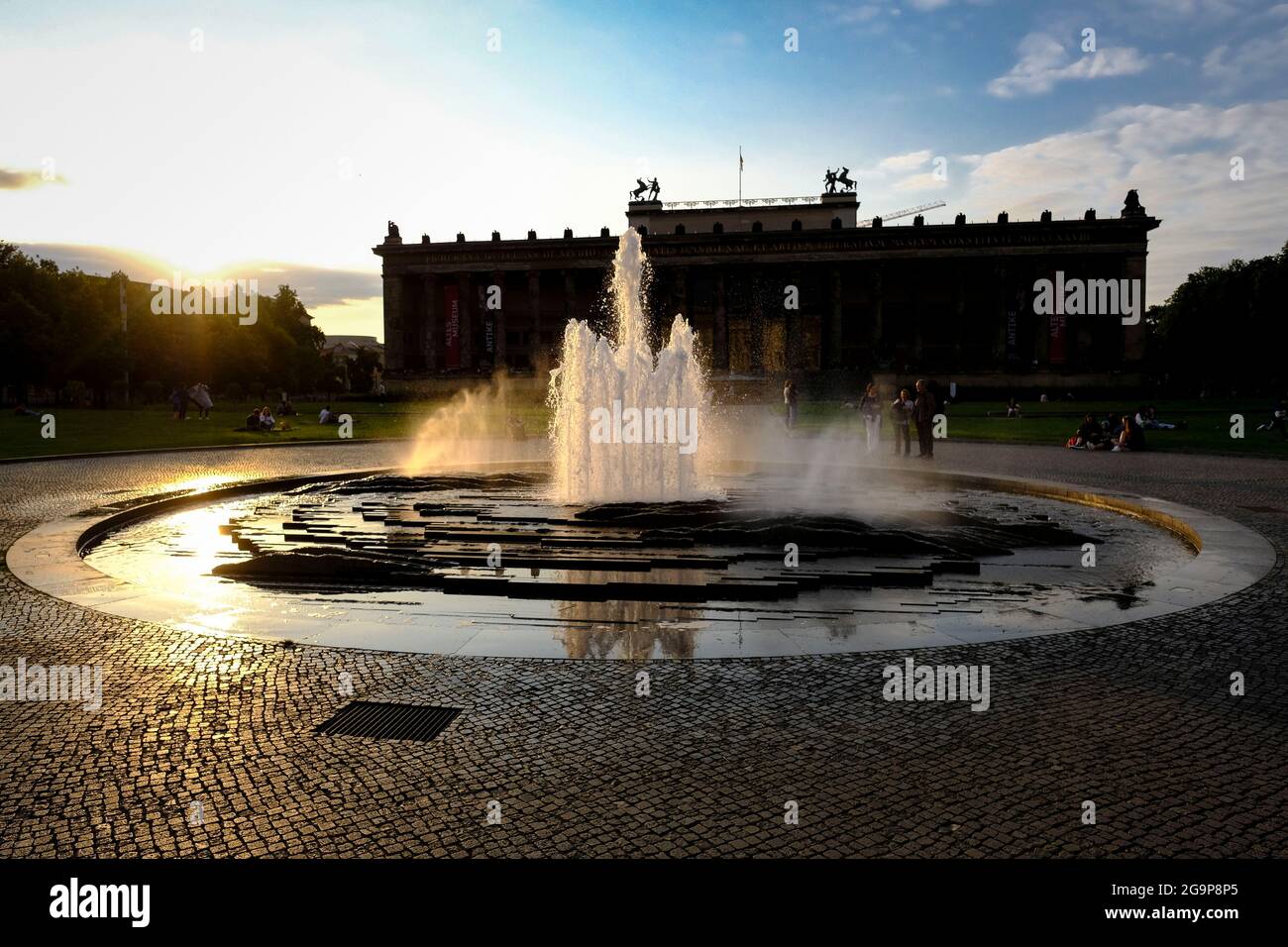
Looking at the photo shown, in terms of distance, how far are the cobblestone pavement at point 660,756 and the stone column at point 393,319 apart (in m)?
85.9

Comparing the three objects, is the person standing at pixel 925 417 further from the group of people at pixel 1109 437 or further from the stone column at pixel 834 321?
the stone column at pixel 834 321

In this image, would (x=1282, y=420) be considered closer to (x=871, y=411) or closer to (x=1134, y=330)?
(x=871, y=411)

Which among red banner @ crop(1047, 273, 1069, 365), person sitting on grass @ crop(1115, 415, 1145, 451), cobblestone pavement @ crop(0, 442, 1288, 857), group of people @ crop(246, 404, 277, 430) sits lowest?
cobblestone pavement @ crop(0, 442, 1288, 857)

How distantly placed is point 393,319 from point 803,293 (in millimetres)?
41164

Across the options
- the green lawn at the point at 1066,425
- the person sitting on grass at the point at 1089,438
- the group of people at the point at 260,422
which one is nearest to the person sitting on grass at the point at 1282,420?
the green lawn at the point at 1066,425

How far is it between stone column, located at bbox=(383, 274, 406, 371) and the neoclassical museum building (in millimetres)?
140

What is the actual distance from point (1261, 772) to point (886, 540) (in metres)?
6.92

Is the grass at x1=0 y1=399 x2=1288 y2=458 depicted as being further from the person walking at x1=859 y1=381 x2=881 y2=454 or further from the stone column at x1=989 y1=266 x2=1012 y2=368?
the stone column at x1=989 y1=266 x2=1012 y2=368

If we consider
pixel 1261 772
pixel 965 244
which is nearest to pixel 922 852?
pixel 1261 772

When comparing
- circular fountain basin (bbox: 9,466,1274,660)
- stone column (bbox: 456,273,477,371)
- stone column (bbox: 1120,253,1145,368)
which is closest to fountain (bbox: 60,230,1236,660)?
circular fountain basin (bbox: 9,466,1274,660)

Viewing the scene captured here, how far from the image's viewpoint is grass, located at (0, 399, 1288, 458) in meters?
27.3

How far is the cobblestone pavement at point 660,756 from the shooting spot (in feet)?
13.0

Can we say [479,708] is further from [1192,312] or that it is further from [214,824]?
[1192,312]
